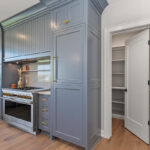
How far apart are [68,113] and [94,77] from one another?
2.57 ft

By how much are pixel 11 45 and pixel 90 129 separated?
9.56 feet

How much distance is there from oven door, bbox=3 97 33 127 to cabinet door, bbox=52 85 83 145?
0.63 metres

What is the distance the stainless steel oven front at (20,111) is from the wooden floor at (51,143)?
187 mm

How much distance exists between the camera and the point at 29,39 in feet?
8.29

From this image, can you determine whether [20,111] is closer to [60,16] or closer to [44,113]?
[44,113]

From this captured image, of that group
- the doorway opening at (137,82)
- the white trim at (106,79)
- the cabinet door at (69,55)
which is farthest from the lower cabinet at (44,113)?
the doorway opening at (137,82)

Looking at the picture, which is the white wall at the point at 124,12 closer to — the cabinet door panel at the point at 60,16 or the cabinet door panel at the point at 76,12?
the cabinet door panel at the point at 76,12

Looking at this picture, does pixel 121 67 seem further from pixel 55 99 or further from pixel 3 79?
pixel 3 79

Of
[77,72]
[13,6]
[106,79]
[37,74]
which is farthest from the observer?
[37,74]

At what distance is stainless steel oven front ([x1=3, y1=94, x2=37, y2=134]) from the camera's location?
7.20 ft

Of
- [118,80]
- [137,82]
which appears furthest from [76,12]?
[118,80]

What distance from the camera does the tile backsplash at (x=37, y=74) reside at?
2.91 m

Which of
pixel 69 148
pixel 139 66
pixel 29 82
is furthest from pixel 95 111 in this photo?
pixel 29 82

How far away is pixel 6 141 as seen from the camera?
6.55ft
